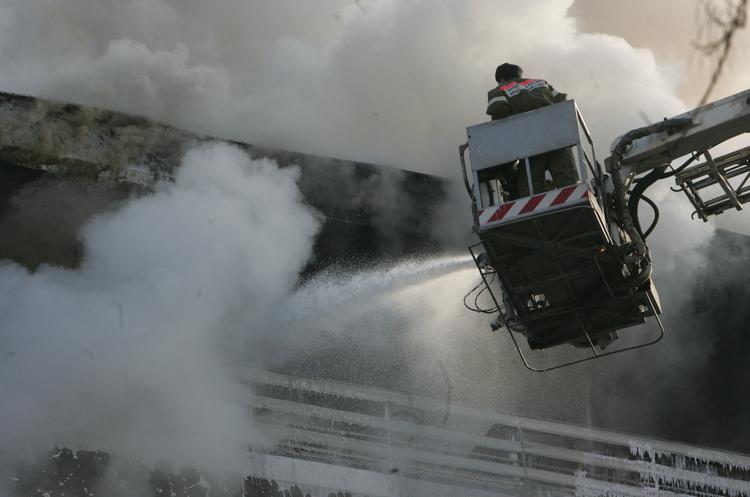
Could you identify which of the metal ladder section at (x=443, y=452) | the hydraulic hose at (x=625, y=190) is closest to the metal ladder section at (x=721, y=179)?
the hydraulic hose at (x=625, y=190)

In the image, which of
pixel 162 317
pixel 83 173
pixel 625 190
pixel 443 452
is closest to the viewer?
pixel 625 190

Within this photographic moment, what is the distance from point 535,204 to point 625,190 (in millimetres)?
1122

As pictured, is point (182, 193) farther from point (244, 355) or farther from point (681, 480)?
point (681, 480)

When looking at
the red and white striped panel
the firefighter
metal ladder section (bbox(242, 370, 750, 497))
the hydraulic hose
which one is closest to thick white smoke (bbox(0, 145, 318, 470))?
metal ladder section (bbox(242, 370, 750, 497))

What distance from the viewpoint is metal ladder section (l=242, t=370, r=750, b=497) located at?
10.1 meters

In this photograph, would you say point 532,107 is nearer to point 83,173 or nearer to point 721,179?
point 721,179

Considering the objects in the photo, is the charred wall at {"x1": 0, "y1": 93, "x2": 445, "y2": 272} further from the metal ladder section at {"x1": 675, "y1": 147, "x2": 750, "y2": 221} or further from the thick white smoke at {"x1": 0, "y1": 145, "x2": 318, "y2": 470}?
the metal ladder section at {"x1": 675, "y1": 147, "x2": 750, "y2": 221}

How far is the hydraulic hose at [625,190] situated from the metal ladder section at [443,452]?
458 centimetres

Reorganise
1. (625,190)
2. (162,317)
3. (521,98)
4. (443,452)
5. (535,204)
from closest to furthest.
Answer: (535,204)
(521,98)
(625,190)
(162,317)
(443,452)

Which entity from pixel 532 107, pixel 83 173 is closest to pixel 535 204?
pixel 532 107

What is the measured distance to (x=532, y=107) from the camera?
22.0 ft

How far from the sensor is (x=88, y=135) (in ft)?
35.9

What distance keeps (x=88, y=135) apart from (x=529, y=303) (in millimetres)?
5961

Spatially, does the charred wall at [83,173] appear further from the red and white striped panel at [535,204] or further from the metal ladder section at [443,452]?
the red and white striped panel at [535,204]
